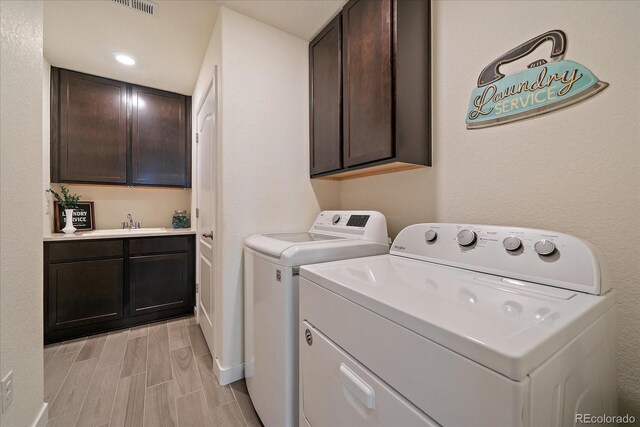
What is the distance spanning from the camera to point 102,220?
272cm

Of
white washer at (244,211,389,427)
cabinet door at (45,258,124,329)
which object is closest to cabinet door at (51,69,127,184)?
cabinet door at (45,258,124,329)

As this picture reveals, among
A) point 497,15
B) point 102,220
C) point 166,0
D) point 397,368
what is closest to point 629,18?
point 497,15

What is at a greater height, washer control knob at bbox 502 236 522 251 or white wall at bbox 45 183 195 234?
white wall at bbox 45 183 195 234

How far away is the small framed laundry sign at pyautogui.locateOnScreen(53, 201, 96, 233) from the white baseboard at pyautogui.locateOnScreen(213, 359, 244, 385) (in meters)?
2.14

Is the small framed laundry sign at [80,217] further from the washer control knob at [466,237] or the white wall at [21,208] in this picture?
the washer control knob at [466,237]

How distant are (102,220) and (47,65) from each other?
4.90 feet

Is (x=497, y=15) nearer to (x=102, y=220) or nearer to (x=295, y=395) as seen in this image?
(x=295, y=395)

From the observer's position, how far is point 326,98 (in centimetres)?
166

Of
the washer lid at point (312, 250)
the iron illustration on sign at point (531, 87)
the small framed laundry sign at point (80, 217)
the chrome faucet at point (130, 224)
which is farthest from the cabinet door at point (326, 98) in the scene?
the small framed laundry sign at point (80, 217)

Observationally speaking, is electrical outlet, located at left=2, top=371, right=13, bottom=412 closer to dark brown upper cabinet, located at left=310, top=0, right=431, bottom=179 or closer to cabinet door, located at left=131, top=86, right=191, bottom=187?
dark brown upper cabinet, located at left=310, top=0, right=431, bottom=179

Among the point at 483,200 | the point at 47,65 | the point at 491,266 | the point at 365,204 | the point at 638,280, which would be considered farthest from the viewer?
the point at 47,65

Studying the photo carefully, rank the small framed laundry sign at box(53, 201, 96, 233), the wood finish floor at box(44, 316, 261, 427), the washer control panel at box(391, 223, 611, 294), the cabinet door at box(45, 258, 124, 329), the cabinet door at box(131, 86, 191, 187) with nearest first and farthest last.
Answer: the washer control panel at box(391, 223, 611, 294) < the wood finish floor at box(44, 316, 261, 427) < the cabinet door at box(45, 258, 124, 329) < the small framed laundry sign at box(53, 201, 96, 233) < the cabinet door at box(131, 86, 191, 187)

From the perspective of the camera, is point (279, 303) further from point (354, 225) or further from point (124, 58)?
point (124, 58)

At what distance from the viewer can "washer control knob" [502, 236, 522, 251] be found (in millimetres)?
803
